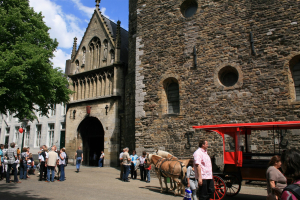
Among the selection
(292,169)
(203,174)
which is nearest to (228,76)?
(203,174)

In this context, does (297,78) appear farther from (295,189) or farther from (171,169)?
(295,189)

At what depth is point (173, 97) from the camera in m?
11.9

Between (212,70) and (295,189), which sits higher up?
(212,70)

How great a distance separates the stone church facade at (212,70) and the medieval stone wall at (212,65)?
34 millimetres

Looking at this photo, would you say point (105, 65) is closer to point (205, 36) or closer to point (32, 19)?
point (32, 19)

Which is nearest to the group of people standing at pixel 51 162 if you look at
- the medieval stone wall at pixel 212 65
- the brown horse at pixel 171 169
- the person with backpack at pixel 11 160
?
the person with backpack at pixel 11 160

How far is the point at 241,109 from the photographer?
32.0 feet

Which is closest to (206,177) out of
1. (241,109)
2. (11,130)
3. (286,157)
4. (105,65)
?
(286,157)

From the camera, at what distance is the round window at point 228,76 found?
34.0ft

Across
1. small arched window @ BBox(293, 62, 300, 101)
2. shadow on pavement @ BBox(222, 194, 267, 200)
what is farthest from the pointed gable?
shadow on pavement @ BBox(222, 194, 267, 200)

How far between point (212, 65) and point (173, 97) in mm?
2431

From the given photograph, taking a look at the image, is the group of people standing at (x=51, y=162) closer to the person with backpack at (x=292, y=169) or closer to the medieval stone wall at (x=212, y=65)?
the medieval stone wall at (x=212, y=65)

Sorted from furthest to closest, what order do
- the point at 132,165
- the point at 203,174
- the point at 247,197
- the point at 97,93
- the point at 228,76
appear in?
the point at 97,93
the point at 132,165
the point at 228,76
the point at 247,197
the point at 203,174

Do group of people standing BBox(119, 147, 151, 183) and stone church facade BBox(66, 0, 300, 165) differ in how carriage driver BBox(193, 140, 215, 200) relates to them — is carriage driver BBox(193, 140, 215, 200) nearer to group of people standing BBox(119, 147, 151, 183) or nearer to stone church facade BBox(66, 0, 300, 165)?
stone church facade BBox(66, 0, 300, 165)
